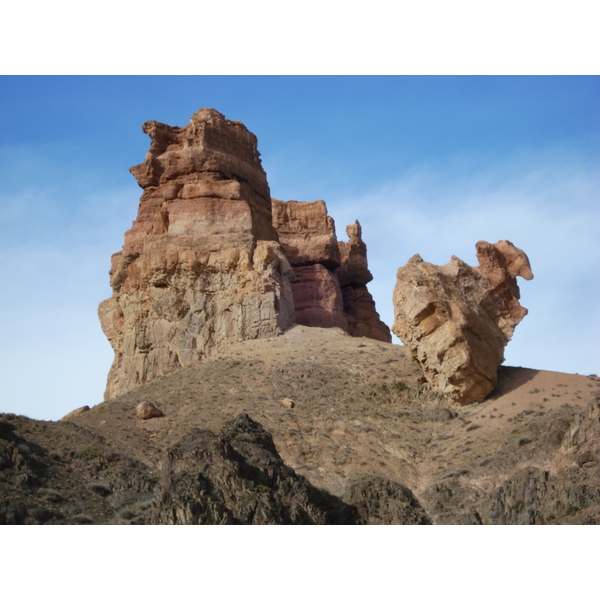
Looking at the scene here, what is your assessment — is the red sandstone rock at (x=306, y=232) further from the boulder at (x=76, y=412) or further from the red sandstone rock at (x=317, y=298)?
the boulder at (x=76, y=412)

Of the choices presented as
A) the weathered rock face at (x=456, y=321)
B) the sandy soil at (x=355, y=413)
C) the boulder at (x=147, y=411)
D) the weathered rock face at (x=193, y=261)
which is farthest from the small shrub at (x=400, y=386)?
the boulder at (x=147, y=411)

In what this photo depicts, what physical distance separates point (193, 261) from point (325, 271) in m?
14.6

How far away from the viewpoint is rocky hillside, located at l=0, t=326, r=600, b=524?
2336 centimetres

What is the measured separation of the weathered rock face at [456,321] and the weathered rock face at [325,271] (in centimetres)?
1798

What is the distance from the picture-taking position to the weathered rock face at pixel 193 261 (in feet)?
156

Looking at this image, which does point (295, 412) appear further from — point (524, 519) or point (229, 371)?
point (524, 519)

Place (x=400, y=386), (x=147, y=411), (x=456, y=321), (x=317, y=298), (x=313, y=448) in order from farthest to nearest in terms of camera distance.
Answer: (x=317, y=298) < (x=400, y=386) < (x=147, y=411) < (x=456, y=321) < (x=313, y=448)

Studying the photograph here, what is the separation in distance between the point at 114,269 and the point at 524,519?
3222cm

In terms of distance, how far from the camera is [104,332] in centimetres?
5309

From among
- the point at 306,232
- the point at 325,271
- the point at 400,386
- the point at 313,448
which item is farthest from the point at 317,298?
the point at 313,448

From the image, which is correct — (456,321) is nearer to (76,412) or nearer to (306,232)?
(76,412)

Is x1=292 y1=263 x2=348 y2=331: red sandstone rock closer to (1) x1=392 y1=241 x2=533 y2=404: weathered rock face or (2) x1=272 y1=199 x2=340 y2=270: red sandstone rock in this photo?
(2) x1=272 y1=199 x2=340 y2=270: red sandstone rock

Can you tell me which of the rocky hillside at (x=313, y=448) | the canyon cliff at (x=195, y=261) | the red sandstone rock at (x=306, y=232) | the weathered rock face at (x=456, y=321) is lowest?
the rocky hillside at (x=313, y=448)

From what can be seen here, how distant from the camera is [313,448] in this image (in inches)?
1362
